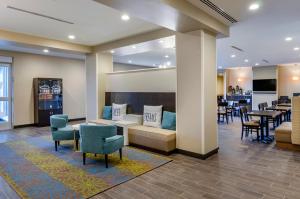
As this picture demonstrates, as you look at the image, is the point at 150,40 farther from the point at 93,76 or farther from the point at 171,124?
the point at 93,76

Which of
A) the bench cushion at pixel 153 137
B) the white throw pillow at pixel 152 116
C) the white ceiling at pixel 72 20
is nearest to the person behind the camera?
the white ceiling at pixel 72 20

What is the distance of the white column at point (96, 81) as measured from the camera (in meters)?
7.06

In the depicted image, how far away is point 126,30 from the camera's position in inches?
208

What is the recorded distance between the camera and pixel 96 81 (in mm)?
7059

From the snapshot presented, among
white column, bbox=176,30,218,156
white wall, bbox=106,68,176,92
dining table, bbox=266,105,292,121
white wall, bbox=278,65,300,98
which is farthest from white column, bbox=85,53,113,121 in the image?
white wall, bbox=278,65,300,98

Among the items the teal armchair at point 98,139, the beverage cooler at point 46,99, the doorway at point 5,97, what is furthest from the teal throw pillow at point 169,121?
the doorway at point 5,97

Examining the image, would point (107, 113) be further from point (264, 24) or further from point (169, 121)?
point (264, 24)

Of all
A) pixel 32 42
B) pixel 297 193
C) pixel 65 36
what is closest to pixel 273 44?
pixel 297 193

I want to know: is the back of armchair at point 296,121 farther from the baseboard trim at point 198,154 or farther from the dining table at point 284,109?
the dining table at point 284,109

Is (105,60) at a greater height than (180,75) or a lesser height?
greater

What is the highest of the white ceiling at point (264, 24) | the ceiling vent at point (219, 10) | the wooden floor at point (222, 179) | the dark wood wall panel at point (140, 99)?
the white ceiling at point (264, 24)

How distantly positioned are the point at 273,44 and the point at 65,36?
6.74 m

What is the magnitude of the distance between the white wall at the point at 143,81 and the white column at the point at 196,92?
76 cm

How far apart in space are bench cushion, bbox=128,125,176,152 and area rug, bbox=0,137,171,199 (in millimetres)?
233
